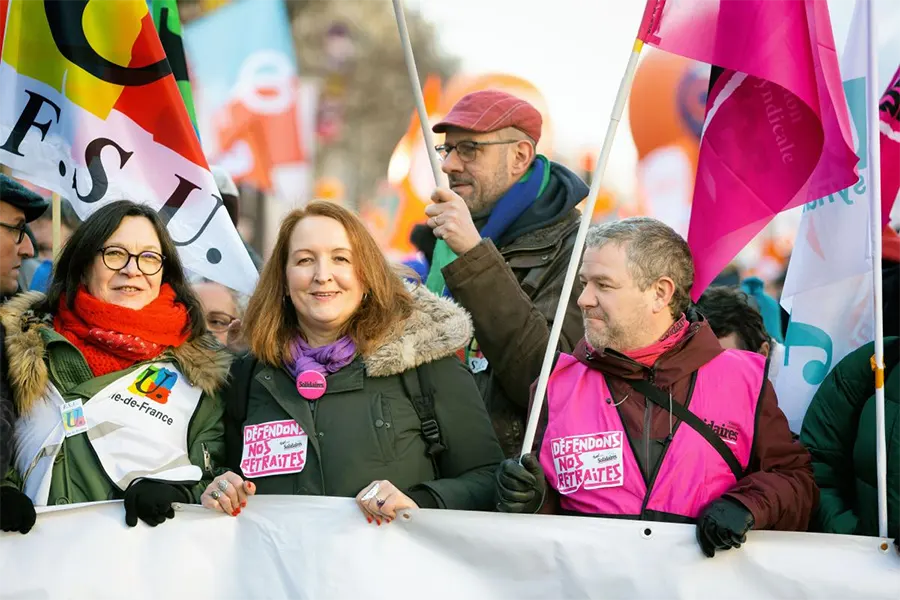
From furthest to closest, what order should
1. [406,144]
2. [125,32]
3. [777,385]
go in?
1. [406,144]
2. [125,32]
3. [777,385]

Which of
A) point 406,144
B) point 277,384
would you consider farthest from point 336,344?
point 406,144

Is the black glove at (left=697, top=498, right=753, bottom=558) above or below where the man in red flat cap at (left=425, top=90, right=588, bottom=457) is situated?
below

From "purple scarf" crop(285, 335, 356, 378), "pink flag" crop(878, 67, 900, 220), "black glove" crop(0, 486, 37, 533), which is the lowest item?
"black glove" crop(0, 486, 37, 533)

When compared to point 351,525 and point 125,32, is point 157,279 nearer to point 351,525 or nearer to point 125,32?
point 351,525

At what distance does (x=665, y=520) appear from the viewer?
354 cm

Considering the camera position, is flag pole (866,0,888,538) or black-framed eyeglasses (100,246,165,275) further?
black-framed eyeglasses (100,246,165,275)

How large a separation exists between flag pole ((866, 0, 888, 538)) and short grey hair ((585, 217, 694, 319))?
57 centimetres

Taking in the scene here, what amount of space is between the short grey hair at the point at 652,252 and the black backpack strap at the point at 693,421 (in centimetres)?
32

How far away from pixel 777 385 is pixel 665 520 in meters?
1.31

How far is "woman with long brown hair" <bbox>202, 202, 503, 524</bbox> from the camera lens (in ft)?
12.2

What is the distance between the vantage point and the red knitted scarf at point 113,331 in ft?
13.0

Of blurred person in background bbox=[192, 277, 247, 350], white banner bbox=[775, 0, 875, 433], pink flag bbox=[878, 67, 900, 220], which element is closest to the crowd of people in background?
white banner bbox=[775, 0, 875, 433]

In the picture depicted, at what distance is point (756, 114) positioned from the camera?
4.02 metres

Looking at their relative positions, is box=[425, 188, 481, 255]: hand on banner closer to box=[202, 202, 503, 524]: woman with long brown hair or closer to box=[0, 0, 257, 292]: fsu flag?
box=[202, 202, 503, 524]: woman with long brown hair
